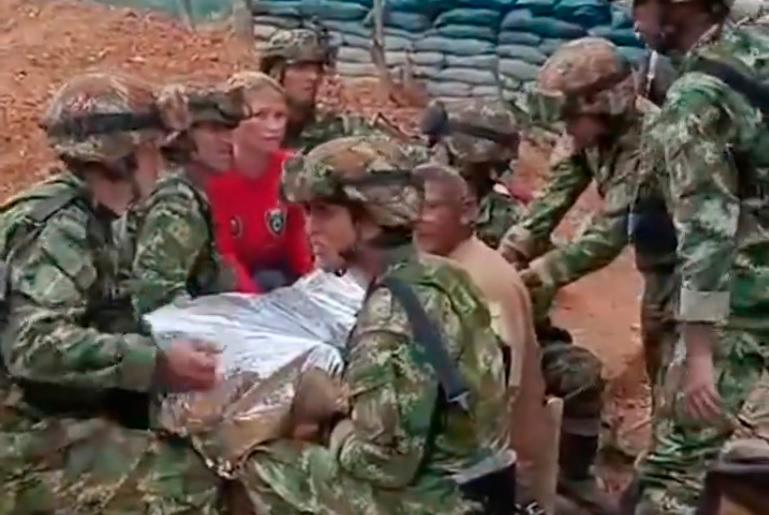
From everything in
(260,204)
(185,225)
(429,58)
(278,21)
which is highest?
(185,225)

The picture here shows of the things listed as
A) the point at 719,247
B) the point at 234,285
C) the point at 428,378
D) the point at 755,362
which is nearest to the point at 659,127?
the point at 719,247

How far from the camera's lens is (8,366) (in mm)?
4715

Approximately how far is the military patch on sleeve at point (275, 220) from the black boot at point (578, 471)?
1.12 meters

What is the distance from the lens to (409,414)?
4117 mm

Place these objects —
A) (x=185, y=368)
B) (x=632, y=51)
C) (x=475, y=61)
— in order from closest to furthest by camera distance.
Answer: (x=185, y=368)
(x=632, y=51)
(x=475, y=61)

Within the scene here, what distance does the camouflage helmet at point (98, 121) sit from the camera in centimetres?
474

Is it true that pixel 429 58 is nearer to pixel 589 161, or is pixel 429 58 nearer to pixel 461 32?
pixel 461 32

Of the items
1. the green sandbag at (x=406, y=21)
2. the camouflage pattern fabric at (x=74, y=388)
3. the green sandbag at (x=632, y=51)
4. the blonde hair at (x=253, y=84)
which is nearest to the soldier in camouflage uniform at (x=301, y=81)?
the blonde hair at (x=253, y=84)

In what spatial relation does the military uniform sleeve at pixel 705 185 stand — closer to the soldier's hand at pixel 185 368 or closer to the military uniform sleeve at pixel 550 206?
the soldier's hand at pixel 185 368

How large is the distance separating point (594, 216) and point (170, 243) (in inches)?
61.7

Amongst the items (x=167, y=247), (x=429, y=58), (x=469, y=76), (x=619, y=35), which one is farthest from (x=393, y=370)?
(x=429, y=58)

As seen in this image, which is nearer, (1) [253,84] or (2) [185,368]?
(2) [185,368]

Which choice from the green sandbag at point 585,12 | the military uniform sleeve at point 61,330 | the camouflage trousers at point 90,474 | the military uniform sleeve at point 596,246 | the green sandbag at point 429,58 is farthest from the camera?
the green sandbag at point 429,58

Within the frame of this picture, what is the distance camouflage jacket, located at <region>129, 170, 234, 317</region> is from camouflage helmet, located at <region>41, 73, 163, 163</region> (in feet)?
1.60
